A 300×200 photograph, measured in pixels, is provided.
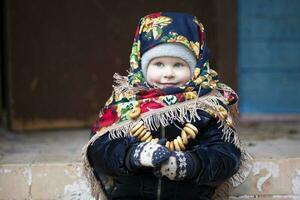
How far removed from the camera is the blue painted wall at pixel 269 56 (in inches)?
195

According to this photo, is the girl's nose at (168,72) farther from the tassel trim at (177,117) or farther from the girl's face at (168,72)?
the tassel trim at (177,117)

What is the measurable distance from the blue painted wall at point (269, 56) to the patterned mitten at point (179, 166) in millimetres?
2727

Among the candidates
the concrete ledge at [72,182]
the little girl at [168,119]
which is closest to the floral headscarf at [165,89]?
the little girl at [168,119]

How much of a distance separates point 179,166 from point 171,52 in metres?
0.46

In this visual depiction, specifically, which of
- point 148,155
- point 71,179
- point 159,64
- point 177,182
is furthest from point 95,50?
point 148,155

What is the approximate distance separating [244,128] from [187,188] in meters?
2.33

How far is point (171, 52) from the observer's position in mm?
2455

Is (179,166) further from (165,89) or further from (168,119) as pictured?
(165,89)

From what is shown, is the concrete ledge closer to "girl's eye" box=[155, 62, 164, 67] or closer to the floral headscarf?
the floral headscarf

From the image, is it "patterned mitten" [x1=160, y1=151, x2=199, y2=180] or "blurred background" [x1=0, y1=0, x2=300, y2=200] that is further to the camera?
"blurred background" [x1=0, y1=0, x2=300, y2=200]

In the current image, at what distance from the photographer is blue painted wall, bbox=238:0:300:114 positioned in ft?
16.3

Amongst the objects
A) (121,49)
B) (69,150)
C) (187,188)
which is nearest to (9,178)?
(69,150)

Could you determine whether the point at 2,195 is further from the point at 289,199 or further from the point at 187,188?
the point at 289,199

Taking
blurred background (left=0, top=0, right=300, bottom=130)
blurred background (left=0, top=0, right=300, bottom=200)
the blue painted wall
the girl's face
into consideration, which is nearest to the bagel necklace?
the girl's face
